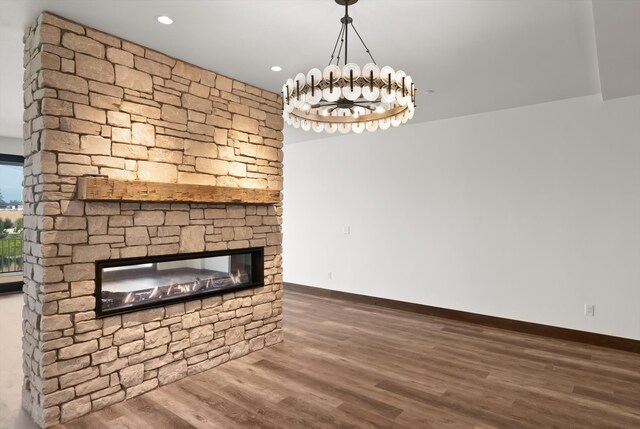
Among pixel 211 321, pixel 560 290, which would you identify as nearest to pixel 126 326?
pixel 211 321

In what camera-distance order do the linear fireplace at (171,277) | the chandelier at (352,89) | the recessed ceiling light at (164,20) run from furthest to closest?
the linear fireplace at (171,277)
the recessed ceiling light at (164,20)
the chandelier at (352,89)

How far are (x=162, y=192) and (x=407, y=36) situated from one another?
7.20 feet

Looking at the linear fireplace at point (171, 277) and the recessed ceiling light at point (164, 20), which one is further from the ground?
the recessed ceiling light at point (164, 20)

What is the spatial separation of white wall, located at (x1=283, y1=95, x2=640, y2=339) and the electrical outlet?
0.04 m

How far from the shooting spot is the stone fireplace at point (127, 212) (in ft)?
8.41

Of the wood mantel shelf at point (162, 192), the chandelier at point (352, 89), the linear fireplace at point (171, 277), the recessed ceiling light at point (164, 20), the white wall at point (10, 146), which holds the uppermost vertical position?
the recessed ceiling light at point (164, 20)

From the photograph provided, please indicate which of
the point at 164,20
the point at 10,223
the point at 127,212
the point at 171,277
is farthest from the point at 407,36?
the point at 10,223

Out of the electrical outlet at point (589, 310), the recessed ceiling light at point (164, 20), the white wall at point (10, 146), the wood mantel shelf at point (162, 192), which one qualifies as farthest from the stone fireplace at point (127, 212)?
the white wall at point (10, 146)

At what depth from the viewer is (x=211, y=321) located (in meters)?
3.52

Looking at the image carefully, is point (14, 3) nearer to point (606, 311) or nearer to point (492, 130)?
point (492, 130)

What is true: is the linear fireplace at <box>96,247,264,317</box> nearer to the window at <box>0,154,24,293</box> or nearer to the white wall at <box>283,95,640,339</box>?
the white wall at <box>283,95,640,339</box>

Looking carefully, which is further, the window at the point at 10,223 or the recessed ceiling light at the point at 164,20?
the window at the point at 10,223

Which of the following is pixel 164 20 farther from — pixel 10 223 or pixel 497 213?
pixel 10 223

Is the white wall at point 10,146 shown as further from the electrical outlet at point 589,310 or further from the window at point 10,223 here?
the electrical outlet at point 589,310
